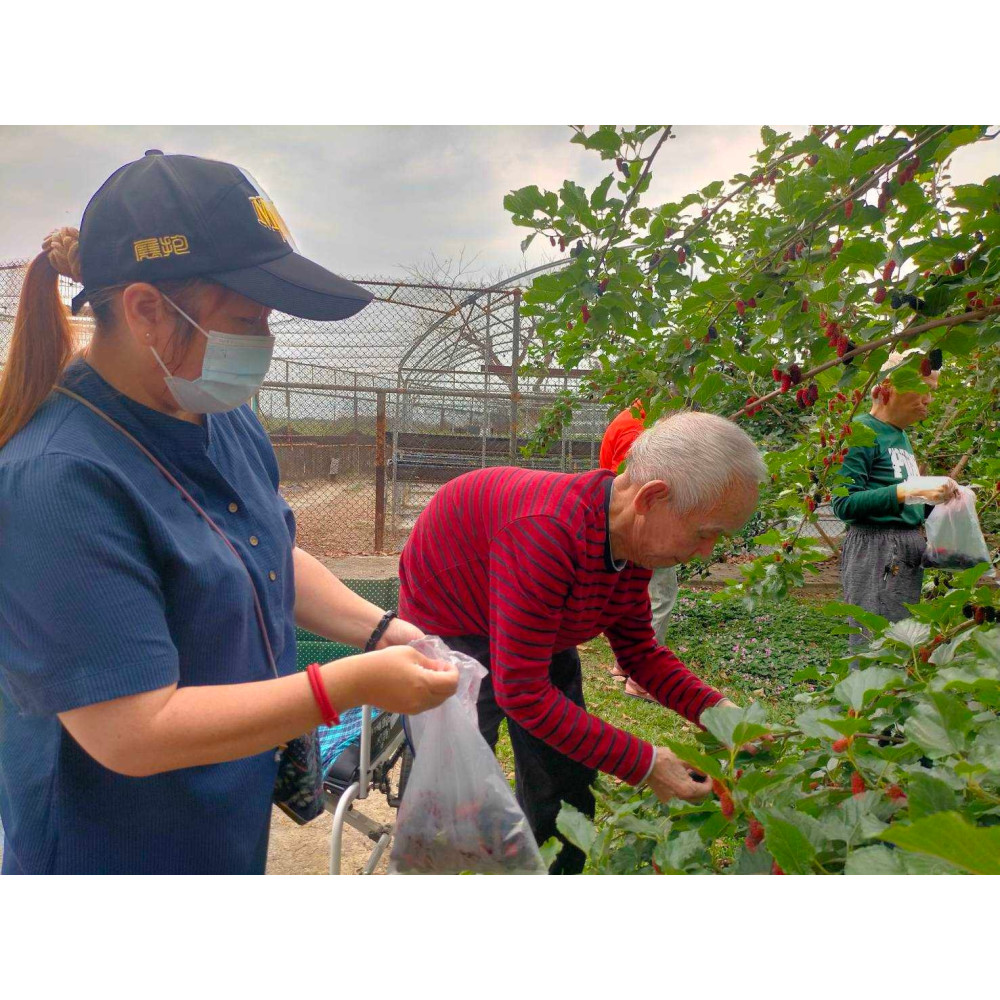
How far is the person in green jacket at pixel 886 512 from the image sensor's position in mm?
2373

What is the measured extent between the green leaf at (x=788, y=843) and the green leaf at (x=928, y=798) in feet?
0.33

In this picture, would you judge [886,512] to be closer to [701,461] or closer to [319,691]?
[701,461]

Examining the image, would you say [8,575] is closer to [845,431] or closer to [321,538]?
[845,431]

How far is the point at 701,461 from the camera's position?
1.21 m

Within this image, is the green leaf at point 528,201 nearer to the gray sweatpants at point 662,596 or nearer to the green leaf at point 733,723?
the green leaf at point 733,723

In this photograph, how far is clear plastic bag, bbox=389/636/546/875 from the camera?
1.13m

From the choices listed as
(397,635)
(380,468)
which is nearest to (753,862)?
(397,635)

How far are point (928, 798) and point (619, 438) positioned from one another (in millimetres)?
2326

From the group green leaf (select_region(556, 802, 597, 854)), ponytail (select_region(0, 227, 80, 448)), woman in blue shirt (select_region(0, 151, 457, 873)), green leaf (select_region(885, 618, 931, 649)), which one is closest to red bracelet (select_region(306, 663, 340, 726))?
woman in blue shirt (select_region(0, 151, 457, 873))

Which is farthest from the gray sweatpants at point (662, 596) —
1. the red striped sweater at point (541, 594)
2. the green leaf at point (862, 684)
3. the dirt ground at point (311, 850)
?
the green leaf at point (862, 684)

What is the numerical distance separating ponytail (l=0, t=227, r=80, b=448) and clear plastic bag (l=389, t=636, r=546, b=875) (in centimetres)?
64

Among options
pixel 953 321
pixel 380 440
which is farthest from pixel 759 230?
pixel 380 440

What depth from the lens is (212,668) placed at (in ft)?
2.89

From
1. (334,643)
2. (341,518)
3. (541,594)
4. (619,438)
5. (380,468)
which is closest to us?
(541,594)
